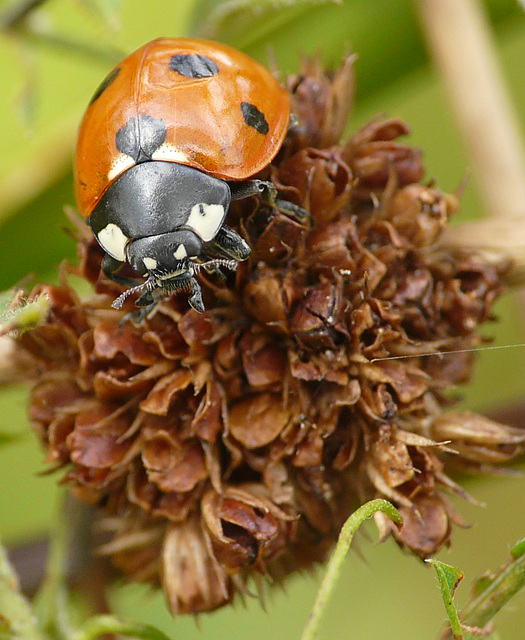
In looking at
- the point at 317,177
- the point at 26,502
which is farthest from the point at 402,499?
the point at 26,502

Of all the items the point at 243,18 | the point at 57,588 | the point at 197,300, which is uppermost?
the point at 243,18

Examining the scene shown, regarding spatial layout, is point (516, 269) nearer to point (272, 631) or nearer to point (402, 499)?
point (402, 499)

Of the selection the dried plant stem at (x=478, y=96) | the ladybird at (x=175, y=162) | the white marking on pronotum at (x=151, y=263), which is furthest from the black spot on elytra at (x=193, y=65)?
the dried plant stem at (x=478, y=96)

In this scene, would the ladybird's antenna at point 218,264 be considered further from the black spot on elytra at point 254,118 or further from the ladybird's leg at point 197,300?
the black spot on elytra at point 254,118

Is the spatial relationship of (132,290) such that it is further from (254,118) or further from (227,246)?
(254,118)

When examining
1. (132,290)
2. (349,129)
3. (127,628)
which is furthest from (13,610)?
(349,129)
